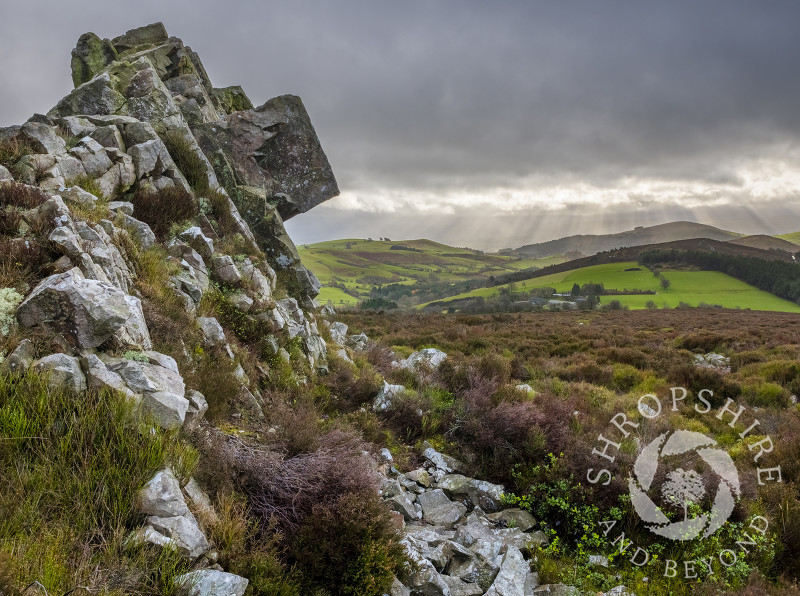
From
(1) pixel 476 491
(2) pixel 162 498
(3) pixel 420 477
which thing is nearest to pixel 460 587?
(1) pixel 476 491

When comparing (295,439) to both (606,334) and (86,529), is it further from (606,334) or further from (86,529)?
(606,334)

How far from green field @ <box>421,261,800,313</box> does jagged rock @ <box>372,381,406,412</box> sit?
60.3m

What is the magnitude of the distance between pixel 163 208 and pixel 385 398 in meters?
6.89

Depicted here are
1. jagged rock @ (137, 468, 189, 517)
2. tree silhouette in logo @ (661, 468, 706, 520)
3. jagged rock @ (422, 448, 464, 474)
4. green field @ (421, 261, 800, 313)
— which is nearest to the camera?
jagged rock @ (137, 468, 189, 517)

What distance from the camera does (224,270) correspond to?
9.14 m

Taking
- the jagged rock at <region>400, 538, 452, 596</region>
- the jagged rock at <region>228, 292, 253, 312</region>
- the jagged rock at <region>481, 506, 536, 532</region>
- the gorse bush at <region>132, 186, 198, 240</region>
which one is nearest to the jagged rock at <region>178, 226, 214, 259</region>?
the gorse bush at <region>132, 186, 198, 240</region>

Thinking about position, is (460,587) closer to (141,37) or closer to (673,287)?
(141,37)

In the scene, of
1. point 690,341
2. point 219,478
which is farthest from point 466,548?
point 690,341

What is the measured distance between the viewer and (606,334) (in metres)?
23.6

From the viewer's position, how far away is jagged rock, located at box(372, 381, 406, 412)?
9.08 metres

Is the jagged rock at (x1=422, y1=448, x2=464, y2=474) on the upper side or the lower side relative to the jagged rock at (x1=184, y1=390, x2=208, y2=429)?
lower

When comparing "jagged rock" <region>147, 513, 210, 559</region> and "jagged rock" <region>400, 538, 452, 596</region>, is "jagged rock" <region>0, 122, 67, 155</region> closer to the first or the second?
"jagged rock" <region>147, 513, 210, 559</region>

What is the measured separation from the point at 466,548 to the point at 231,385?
164 inches

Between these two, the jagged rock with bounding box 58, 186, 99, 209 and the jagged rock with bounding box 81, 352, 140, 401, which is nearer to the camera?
the jagged rock with bounding box 81, 352, 140, 401
